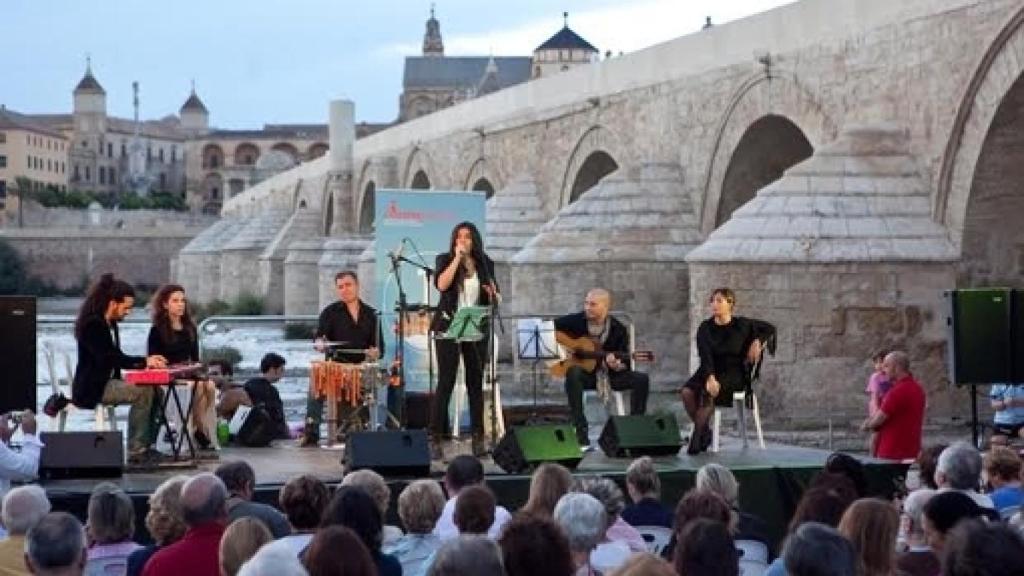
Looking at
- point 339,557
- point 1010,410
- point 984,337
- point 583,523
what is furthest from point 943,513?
point 1010,410

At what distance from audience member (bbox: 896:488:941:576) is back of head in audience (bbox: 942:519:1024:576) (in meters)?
1.10

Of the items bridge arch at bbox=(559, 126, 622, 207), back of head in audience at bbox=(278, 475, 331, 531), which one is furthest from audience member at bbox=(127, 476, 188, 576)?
bridge arch at bbox=(559, 126, 622, 207)

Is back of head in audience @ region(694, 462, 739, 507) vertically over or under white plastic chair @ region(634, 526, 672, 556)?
over

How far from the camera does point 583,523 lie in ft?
17.0

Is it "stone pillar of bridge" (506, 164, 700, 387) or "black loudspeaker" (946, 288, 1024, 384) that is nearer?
"black loudspeaker" (946, 288, 1024, 384)

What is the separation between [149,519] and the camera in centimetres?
571

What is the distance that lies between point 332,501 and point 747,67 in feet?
45.9

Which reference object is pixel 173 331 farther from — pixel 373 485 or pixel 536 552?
pixel 536 552

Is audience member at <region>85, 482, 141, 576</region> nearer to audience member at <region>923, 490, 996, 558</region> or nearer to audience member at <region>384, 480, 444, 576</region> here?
audience member at <region>384, 480, 444, 576</region>

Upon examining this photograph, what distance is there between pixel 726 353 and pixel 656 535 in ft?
12.4

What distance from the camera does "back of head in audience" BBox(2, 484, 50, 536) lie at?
552cm

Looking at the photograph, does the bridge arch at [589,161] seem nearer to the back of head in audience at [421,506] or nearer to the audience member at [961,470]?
the audience member at [961,470]

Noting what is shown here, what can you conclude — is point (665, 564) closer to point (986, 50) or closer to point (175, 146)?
point (986, 50)

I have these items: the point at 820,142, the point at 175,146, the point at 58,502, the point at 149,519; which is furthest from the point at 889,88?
the point at 175,146
